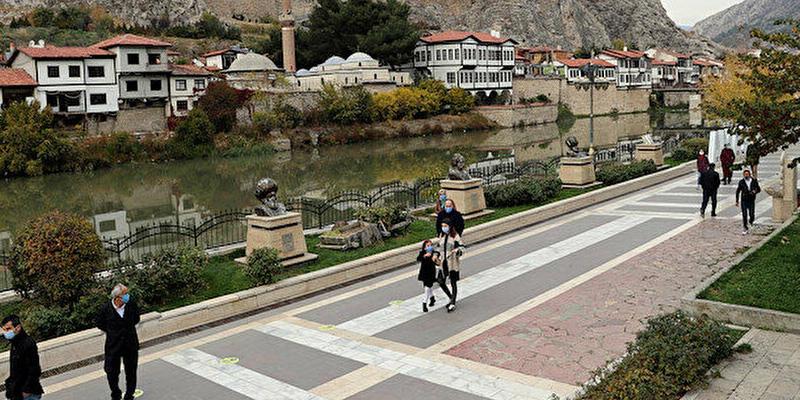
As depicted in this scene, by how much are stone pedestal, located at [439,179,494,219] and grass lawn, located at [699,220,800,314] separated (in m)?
7.54

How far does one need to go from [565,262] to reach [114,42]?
157ft

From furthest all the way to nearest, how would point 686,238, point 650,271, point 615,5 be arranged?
1. point 615,5
2. point 686,238
3. point 650,271

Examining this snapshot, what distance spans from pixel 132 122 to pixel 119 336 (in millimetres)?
48493

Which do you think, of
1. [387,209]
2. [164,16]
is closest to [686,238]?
[387,209]

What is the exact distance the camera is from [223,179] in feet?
130

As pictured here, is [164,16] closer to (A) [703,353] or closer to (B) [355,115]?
(B) [355,115]

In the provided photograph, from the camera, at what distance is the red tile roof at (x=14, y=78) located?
150 ft

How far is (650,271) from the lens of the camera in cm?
1331

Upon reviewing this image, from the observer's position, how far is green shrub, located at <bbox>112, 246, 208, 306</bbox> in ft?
38.0

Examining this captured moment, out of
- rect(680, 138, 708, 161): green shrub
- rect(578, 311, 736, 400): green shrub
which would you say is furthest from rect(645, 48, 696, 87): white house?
rect(578, 311, 736, 400): green shrub

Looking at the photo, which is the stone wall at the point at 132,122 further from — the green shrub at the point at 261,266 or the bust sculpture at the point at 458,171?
the green shrub at the point at 261,266

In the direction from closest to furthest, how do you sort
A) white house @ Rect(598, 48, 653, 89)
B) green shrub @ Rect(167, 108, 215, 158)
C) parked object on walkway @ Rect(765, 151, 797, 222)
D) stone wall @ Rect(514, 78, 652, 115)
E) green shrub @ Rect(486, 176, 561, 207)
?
parked object on walkway @ Rect(765, 151, 797, 222)
green shrub @ Rect(486, 176, 561, 207)
green shrub @ Rect(167, 108, 215, 158)
stone wall @ Rect(514, 78, 652, 115)
white house @ Rect(598, 48, 653, 89)

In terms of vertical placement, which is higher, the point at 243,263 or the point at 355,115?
the point at 355,115

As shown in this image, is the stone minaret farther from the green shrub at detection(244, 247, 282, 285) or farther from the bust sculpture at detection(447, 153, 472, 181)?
the green shrub at detection(244, 247, 282, 285)
